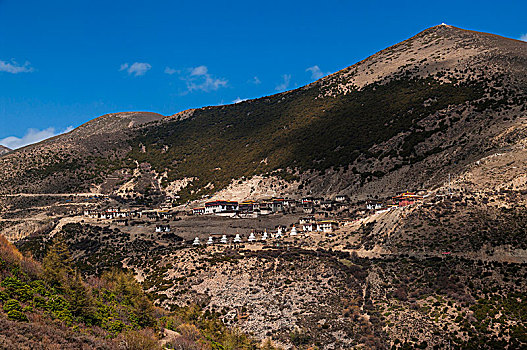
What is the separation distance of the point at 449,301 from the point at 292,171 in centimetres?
6108

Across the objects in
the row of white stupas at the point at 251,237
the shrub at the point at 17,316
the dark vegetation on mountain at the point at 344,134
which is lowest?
the row of white stupas at the point at 251,237

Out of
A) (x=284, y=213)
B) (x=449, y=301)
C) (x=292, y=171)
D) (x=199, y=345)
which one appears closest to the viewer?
(x=199, y=345)

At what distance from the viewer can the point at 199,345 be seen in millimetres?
19969

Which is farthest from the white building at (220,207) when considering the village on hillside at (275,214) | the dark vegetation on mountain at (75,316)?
the dark vegetation on mountain at (75,316)

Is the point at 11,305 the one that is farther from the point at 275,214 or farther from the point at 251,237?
the point at 275,214

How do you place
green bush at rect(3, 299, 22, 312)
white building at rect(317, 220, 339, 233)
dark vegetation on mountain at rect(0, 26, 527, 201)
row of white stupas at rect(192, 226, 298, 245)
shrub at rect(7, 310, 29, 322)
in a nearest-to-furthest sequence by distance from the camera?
1. shrub at rect(7, 310, 29, 322)
2. green bush at rect(3, 299, 22, 312)
3. row of white stupas at rect(192, 226, 298, 245)
4. white building at rect(317, 220, 339, 233)
5. dark vegetation on mountain at rect(0, 26, 527, 201)

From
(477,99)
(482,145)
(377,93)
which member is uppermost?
(377,93)

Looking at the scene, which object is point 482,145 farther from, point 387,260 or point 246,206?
point 246,206

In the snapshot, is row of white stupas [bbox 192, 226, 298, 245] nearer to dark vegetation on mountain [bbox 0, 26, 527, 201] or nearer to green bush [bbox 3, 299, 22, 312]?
dark vegetation on mountain [bbox 0, 26, 527, 201]

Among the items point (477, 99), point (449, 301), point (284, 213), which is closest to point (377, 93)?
point (477, 99)

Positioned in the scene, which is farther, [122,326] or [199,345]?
[199,345]

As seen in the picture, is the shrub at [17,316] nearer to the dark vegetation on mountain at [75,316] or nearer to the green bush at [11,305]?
the dark vegetation on mountain at [75,316]

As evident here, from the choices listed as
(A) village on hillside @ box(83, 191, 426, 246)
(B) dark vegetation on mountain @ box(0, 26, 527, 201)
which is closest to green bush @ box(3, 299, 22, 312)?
(A) village on hillside @ box(83, 191, 426, 246)

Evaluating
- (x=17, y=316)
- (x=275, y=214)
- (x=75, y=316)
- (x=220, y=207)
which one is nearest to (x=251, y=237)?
(x=275, y=214)
